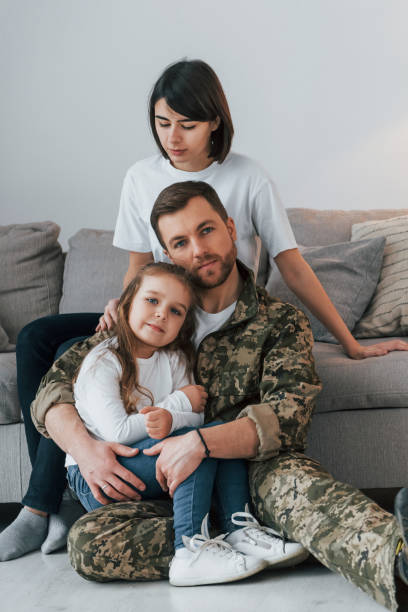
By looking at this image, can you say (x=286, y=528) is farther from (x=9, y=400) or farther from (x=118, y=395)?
(x=9, y=400)

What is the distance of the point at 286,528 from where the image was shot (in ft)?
4.19

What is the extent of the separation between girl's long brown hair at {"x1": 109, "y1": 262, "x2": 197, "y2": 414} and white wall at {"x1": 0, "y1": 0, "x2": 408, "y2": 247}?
4.79 ft

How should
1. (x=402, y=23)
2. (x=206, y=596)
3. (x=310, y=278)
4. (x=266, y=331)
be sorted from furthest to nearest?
(x=402, y=23), (x=310, y=278), (x=266, y=331), (x=206, y=596)

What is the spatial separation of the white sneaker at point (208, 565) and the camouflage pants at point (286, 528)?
0.07 meters

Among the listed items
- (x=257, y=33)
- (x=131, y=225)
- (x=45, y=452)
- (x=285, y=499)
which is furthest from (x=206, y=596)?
(x=257, y=33)

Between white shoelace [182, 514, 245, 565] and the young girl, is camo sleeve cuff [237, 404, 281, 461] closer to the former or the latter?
the young girl

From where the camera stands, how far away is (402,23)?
279 cm

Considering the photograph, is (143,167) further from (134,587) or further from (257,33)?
(257,33)

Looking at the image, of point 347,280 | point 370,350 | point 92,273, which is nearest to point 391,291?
point 347,280

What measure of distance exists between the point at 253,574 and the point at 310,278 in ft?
2.50

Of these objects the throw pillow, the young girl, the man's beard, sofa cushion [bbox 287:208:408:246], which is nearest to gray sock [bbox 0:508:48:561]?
the young girl

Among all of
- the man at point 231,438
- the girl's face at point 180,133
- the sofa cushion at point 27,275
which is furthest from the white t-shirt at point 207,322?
the sofa cushion at point 27,275

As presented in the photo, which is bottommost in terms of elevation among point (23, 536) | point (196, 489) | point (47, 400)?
point (23, 536)

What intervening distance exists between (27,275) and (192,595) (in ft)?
5.00
